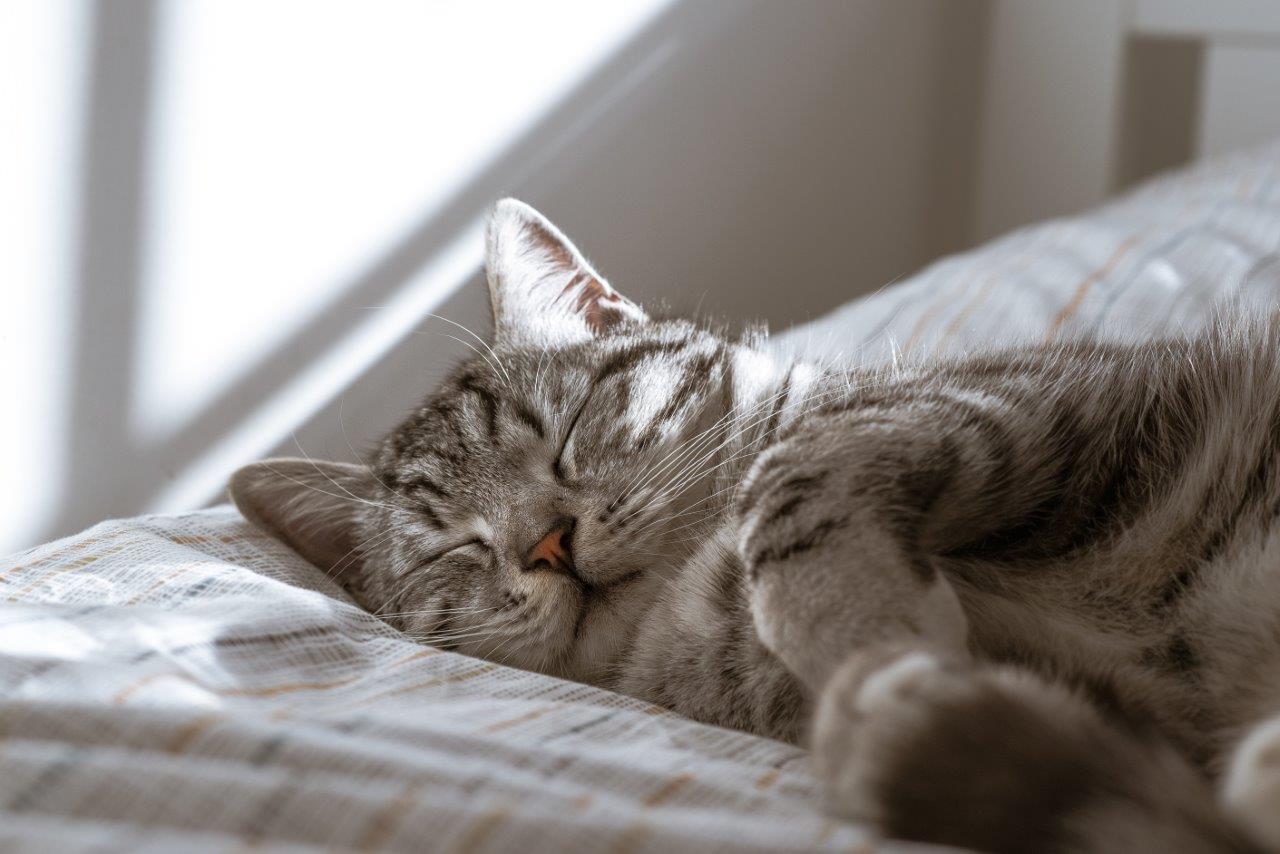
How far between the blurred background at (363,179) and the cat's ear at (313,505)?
0.30 m

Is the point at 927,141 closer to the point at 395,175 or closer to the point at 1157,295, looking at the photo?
the point at 1157,295

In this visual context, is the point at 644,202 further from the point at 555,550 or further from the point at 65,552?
the point at 65,552

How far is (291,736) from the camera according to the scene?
0.68m

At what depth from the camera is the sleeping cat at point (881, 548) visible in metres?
0.59

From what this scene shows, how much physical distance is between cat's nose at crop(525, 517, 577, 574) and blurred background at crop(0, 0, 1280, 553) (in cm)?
53

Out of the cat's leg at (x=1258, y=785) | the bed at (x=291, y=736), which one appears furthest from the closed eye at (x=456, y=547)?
the cat's leg at (x=1258, y=785)

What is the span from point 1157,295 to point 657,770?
124 centimetres

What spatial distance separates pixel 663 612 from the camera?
1.05 metres

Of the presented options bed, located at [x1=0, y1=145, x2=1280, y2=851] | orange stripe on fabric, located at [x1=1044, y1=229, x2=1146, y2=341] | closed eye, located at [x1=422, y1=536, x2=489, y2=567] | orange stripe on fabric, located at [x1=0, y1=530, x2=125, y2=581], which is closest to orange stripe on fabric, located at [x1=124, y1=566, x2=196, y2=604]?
bed, located at [x1=0, y1=145, x2=1280, y2=851]

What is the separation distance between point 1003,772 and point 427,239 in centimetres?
140

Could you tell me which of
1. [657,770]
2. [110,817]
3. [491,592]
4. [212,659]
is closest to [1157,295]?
[491,592]

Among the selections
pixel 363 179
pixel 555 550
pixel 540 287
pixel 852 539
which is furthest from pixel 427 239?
pixel 852 539

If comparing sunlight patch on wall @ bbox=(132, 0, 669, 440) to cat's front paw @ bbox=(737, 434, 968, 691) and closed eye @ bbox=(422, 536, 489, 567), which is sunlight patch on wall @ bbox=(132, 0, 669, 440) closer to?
closed eye @ bbox=(422, 536, 489, 567)

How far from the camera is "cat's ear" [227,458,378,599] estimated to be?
4.03 feet
